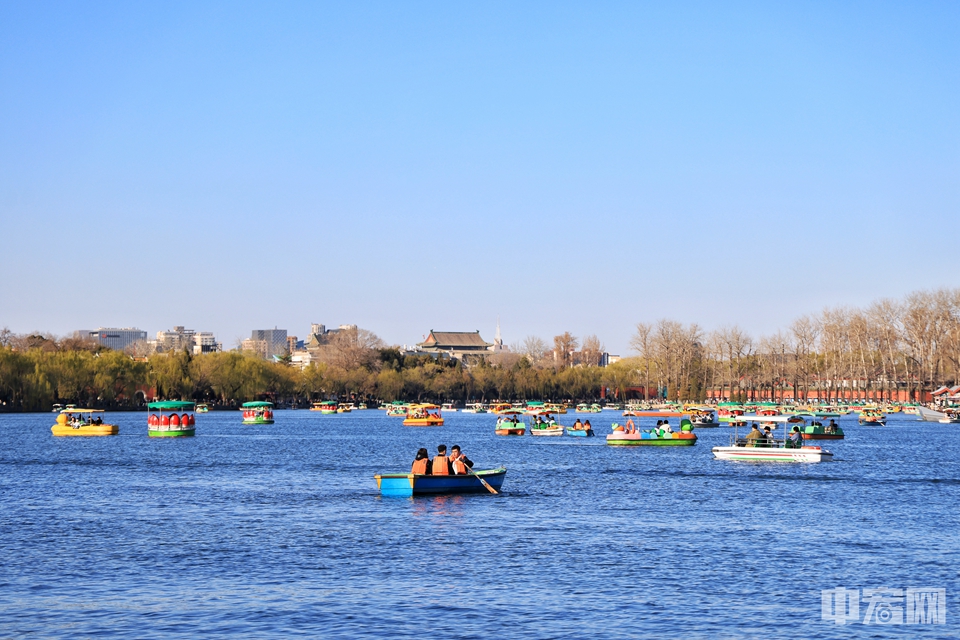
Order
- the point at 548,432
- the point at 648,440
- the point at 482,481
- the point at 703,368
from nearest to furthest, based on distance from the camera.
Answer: the point at 482,481
the point at 648,440
the point at 548,432
the point at 703,368

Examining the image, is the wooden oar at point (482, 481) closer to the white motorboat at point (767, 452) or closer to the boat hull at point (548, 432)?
the white motorboat at point (767, 452)

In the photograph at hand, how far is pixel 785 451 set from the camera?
5706 centimetres

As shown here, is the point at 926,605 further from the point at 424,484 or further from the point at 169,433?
the point at 169,433

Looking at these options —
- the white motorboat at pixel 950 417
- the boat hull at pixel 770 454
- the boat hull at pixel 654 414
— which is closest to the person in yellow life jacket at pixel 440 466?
the boat hull at pixel 770 454

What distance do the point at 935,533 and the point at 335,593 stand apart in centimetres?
1758

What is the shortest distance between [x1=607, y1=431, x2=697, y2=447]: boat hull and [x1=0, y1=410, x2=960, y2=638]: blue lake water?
20280mm

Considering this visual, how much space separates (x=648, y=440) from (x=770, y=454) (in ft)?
61.0

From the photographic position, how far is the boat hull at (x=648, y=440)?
74.8 metres

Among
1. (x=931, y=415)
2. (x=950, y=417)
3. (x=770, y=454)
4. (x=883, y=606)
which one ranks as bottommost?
(x=883, y=606)

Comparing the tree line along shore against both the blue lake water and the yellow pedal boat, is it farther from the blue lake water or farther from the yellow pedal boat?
the blue lake water

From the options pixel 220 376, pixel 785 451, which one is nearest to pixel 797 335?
pixel 220 376

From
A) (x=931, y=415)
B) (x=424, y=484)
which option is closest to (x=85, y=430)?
(x=424, y=484)

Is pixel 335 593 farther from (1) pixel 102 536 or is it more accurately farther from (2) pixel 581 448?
(2) pixel 581 448

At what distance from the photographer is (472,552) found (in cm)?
2755
